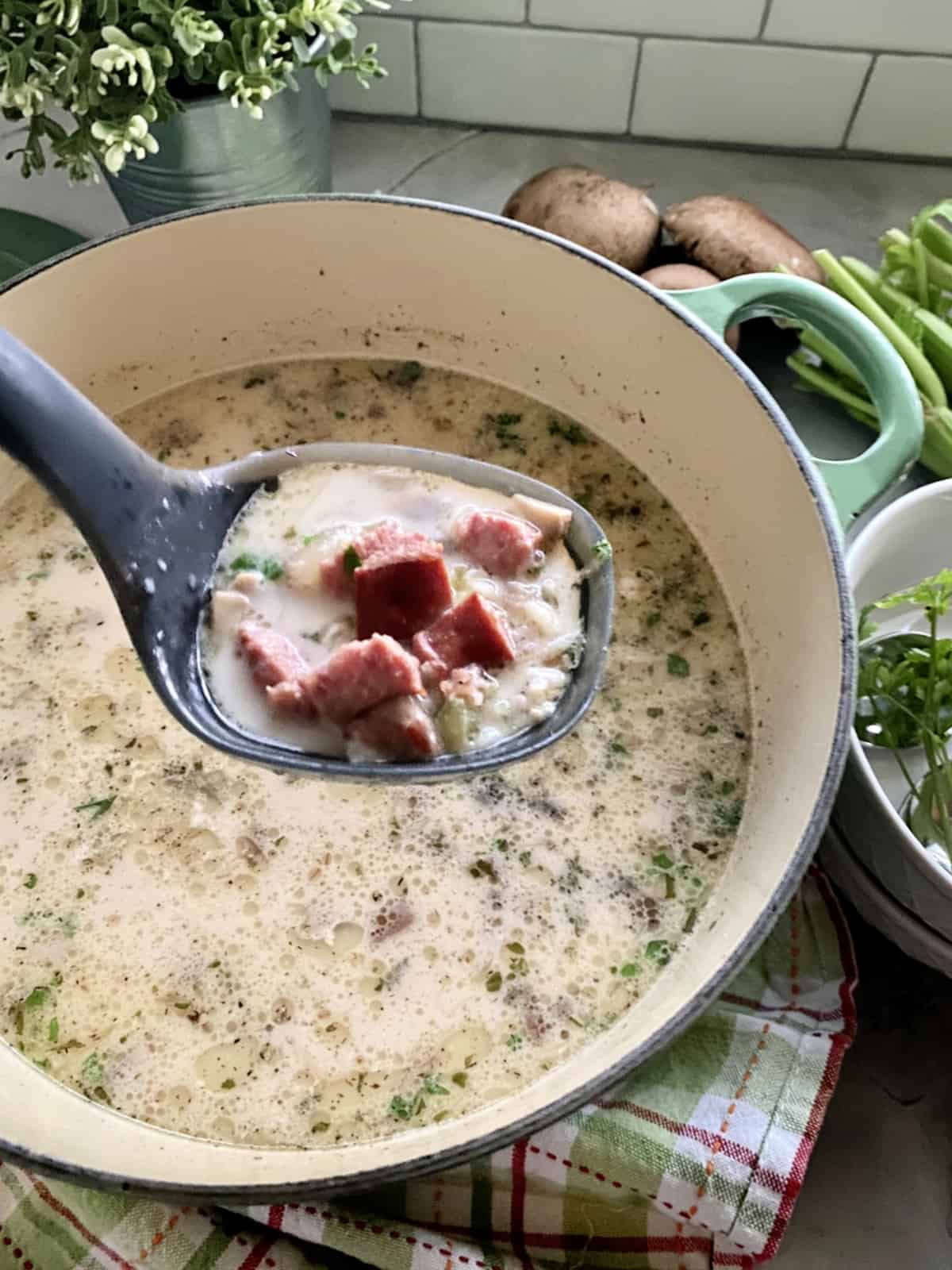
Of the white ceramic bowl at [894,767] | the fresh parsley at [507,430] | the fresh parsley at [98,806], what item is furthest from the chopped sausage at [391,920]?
the fresh parsley at [507,430]

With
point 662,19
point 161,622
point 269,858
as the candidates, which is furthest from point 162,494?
point 662,19

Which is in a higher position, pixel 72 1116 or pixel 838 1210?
pixel 72 1116

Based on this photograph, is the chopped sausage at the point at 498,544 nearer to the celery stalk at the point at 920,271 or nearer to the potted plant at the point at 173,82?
the potted plant at the point at 173,82

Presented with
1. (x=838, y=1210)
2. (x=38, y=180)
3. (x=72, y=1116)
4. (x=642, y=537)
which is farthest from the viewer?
(x=38, y=180)

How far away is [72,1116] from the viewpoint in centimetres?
68

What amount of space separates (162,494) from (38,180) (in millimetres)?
777

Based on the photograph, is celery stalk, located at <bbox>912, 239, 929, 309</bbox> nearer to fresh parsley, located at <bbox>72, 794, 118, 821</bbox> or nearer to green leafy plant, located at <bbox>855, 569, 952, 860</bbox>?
green leafy plant, located at <bbox>855, 569, 952, 860</bbox>

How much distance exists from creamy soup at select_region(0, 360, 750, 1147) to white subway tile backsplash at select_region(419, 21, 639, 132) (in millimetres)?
722

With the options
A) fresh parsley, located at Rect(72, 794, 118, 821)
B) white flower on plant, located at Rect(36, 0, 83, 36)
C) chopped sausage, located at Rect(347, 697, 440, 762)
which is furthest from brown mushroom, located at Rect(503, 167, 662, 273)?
fresh parsley, located at Rect(72, 794, 118, 821)

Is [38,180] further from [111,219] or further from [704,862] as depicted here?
[704,862]

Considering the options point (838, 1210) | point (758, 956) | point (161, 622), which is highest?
point (161, 622)

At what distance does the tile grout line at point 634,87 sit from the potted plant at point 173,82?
0.38 meters

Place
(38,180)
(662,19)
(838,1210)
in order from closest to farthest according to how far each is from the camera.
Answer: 1. (838,1210)
2. (662,19)
3. (38,180)

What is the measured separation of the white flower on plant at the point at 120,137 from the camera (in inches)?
32.9
